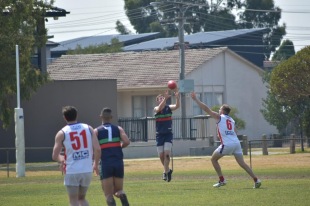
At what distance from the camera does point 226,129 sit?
2506 centimetres

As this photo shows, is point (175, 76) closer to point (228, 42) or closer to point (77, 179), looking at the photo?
point (228, 42)

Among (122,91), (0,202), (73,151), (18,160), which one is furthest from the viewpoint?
(122,91)

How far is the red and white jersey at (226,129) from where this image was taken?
2495 centimetres

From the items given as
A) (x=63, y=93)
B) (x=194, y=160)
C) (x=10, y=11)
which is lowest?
(x=194, y=160)

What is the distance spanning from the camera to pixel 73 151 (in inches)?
640

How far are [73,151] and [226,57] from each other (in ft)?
179

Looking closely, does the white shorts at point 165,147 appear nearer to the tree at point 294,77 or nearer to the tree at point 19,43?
the tree at point 19,43

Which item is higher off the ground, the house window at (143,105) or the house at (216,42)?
the house at (216,42)

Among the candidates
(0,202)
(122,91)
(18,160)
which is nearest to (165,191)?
(0,202)

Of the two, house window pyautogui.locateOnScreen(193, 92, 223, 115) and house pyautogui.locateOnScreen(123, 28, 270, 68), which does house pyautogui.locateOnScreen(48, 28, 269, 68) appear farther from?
house window pyautogui.locateOnScreen(193, 92, 223, 115)

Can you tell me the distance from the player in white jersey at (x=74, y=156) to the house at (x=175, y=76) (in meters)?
48.2

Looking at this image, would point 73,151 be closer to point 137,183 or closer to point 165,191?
point 165,191

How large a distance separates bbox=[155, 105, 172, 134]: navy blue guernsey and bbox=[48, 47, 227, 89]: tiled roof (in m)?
38.2

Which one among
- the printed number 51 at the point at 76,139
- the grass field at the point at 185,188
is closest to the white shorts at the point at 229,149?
the grass field at the point at 185,188
